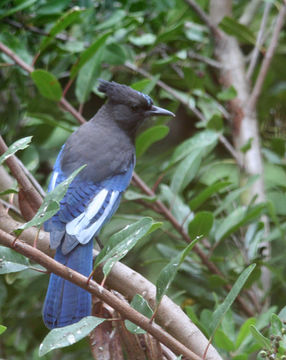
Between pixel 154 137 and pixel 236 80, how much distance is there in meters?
0.71

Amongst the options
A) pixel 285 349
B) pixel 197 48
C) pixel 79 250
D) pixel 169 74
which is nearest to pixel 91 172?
pixel 79 250

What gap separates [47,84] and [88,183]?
1.28ft

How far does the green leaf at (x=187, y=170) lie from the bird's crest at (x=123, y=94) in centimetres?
43

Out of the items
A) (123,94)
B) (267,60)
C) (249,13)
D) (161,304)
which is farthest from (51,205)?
(249,13)

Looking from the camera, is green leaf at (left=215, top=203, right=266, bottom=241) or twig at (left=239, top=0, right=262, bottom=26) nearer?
green leaf at (left=215, top=203, right=266, bottom=241)

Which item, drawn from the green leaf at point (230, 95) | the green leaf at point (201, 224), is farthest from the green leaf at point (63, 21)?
the green leaf at point (201, 224)

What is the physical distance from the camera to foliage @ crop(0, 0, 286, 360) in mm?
2246

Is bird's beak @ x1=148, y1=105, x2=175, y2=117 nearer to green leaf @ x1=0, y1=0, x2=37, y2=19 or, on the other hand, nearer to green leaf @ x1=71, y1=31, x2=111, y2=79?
green leaf @ x1=71, y1=31, x2=111, y2=79

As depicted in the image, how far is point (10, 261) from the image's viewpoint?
129 cm

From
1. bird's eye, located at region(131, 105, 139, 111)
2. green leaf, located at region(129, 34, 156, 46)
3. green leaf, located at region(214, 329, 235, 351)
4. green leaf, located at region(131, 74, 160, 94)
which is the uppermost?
green leaf, located at region(129, 34, 156, 46)

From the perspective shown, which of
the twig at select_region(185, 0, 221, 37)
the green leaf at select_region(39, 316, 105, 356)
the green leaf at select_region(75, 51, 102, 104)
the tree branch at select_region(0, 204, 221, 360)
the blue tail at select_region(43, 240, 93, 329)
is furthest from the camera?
the twig at select_region(185, 0, 221, 37)

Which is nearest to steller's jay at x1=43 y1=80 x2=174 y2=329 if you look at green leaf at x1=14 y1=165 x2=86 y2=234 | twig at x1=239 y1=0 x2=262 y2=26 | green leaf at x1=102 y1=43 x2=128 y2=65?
green leaf at x1=102 y1=43 x2=128 y2=65

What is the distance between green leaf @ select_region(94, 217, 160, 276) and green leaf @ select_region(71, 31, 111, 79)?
1069 mm

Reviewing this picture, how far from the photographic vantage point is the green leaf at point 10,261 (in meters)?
1.28
